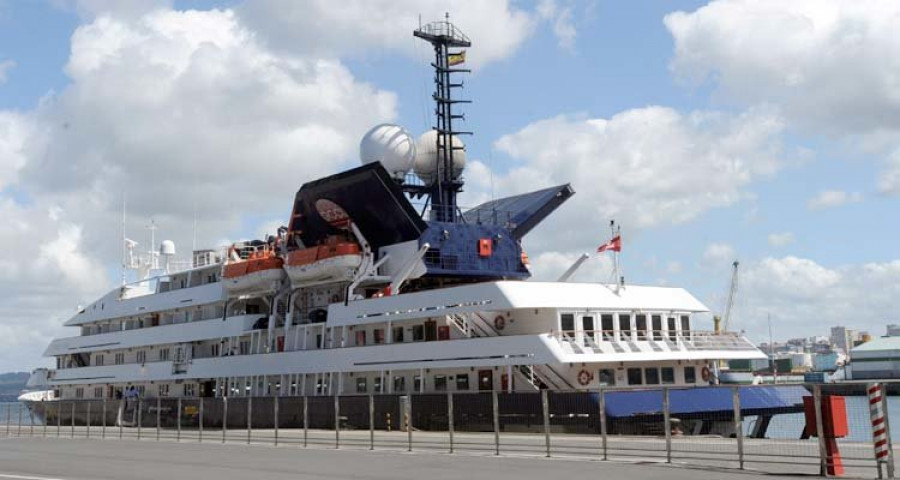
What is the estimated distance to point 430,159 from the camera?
48.6 metres

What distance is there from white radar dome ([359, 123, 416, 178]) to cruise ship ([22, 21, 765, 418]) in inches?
2.9

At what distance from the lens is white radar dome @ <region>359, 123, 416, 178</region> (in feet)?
152

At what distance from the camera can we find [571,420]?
3036 centimetres

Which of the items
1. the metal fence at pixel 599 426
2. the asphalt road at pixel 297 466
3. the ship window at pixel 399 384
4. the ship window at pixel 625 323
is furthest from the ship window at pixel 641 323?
the asphalt road at pixel 297 466

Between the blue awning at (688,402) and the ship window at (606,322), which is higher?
the ship window at (606,322)

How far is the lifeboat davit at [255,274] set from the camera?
1823 inches

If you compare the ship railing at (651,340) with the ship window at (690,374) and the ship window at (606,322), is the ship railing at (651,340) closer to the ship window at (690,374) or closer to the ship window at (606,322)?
the ship window at (606,322)

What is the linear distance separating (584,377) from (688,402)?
455 cm

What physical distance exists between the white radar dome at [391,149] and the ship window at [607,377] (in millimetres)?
16280

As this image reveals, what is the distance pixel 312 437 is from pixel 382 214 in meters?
12.0

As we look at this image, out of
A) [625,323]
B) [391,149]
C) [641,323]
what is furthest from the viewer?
[391,149]

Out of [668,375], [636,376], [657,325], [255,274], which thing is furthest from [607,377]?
[255,274]

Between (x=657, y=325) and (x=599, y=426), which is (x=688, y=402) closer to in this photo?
(x=599, y=426)

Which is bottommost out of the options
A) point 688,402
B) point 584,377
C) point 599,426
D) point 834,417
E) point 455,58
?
point 599,426
